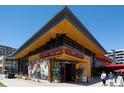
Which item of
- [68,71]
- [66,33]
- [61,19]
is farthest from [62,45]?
[68,71]

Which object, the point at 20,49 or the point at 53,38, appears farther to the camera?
the point at 20,49

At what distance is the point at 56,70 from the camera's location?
2512cm

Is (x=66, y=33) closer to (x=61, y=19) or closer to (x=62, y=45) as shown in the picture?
(x=62, y=45)

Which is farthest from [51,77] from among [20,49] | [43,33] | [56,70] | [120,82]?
[20,49]

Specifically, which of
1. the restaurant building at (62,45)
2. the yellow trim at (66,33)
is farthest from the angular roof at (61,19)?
the yellow trim at (66,33)

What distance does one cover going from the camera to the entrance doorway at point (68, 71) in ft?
84.8

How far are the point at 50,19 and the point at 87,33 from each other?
19.3 feet

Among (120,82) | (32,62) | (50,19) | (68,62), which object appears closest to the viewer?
(50,19)

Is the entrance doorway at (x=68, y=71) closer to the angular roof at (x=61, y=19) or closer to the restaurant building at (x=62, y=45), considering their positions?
the restaurant building at (x=62, y=45)

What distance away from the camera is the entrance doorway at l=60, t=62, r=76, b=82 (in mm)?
25844

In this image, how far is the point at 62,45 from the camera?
76.1 feet

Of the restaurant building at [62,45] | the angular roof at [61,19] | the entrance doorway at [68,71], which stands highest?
the angular roof at [61,19]
